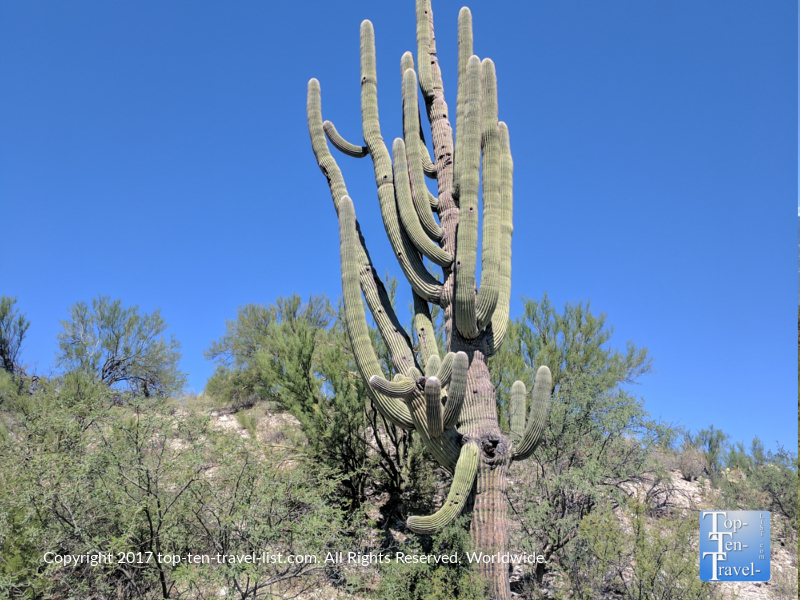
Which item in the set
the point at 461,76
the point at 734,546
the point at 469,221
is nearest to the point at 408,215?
the point at 469,221

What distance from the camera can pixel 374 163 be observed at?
6582mm

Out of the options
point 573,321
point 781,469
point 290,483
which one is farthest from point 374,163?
point 781,469

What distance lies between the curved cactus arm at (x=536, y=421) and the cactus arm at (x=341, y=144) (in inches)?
143

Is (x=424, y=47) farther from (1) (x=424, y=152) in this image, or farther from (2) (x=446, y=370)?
(2) (x=446, y=370)

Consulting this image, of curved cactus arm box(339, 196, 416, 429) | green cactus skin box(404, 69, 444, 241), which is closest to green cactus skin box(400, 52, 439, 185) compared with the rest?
green cactus skin box(404, 69, 444, 241)

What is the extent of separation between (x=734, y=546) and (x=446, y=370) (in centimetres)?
438

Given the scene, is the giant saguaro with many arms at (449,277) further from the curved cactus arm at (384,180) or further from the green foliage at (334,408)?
the green foliage at (334,408)

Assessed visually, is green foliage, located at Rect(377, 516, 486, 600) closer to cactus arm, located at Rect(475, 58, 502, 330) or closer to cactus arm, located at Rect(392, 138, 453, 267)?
cactus arm, located at Rect(475, 58, 502, 330)

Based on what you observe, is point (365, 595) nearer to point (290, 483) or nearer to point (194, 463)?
point (290, 483)

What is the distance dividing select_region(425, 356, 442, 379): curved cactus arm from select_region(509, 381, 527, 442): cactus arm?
1.29 meters

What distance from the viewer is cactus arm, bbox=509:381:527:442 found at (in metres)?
5.85

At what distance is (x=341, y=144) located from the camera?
22.8ft

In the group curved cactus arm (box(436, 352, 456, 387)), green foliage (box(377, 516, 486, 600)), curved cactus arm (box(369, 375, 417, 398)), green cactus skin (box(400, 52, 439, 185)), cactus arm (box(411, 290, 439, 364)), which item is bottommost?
green foliage (box(377, 516, 486, 600))

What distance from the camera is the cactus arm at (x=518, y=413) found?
5848mm
